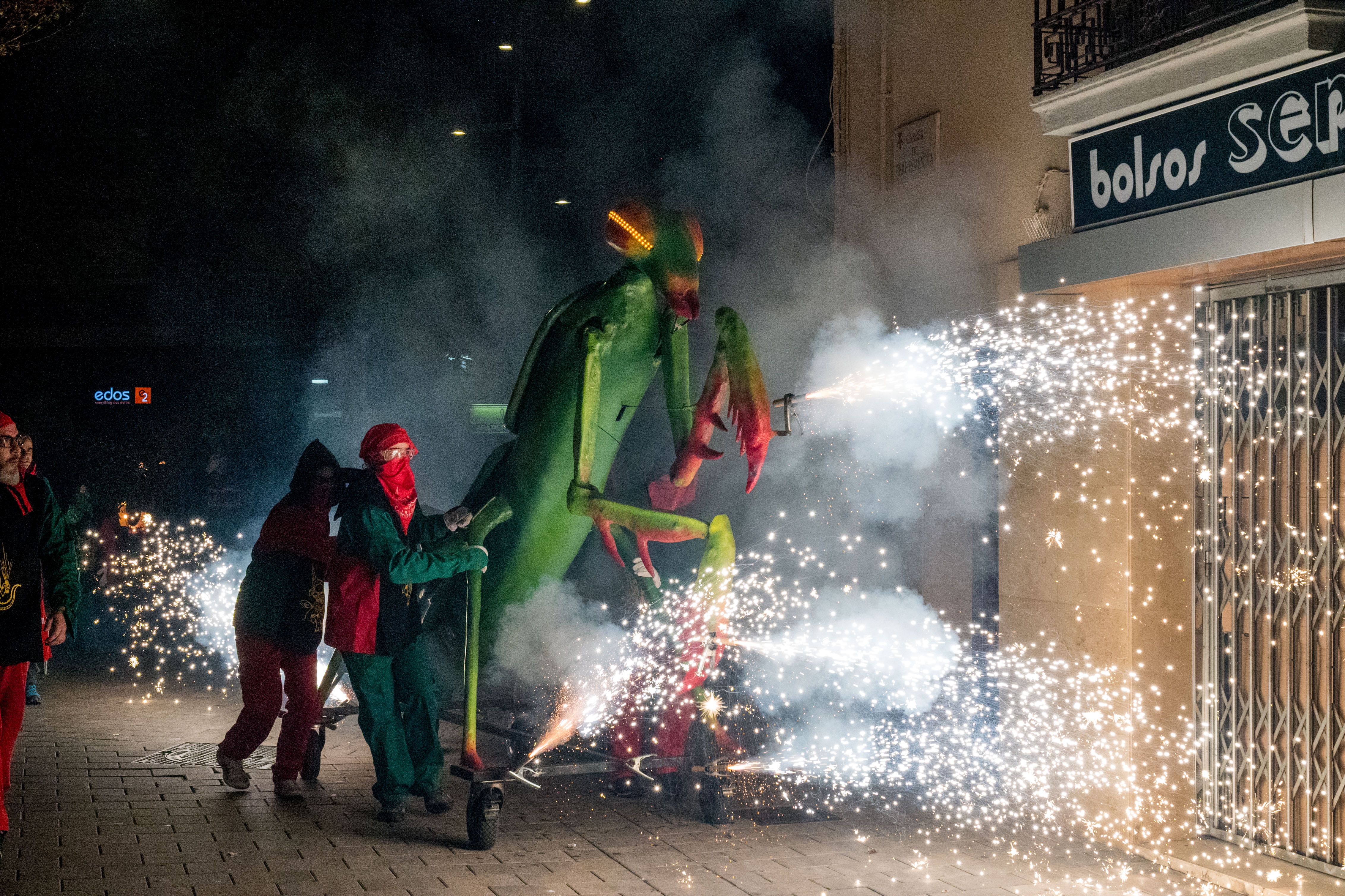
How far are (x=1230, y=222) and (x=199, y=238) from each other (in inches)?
566

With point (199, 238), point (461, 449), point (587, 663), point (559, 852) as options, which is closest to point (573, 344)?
point (587, 663)

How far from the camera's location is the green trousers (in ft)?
20.1

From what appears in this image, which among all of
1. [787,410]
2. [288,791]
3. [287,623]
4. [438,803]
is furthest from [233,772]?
[787,410]

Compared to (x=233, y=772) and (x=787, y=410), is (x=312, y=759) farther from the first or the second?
(x=787, y=410)

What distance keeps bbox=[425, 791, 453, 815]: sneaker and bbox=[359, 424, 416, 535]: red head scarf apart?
137 centimetres

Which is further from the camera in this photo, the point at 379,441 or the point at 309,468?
the point at 309,468

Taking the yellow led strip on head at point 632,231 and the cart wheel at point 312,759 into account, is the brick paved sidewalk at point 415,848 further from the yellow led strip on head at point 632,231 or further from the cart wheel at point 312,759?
the yellow led strip on head at point 632,231

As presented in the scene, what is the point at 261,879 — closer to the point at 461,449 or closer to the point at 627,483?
the point at 627,483

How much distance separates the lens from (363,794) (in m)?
6.71

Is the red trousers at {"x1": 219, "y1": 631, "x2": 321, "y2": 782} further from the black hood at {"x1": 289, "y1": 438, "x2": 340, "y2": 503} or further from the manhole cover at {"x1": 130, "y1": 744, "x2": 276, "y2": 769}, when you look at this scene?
Result: the black hood at {"x1": 289, "y1": 438, "x2": 340, "y2": 503}

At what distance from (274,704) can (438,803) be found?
3.72 feet

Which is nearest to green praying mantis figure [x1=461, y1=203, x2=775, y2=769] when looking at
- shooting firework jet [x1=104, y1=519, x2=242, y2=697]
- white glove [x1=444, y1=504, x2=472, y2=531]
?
white glove [x1=444, y1=504, x2=472, y2=531]

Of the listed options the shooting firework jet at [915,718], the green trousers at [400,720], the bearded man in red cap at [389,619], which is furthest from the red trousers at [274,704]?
the shooting firework jet at [915,718]

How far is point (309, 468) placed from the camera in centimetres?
678
